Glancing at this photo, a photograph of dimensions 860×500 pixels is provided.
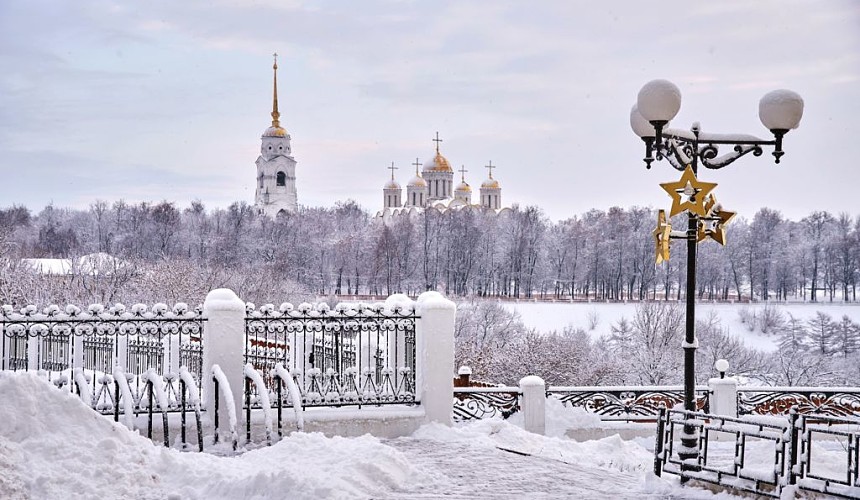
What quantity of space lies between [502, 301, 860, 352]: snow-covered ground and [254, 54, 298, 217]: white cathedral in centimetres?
5529

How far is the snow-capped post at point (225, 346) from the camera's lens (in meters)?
11.8

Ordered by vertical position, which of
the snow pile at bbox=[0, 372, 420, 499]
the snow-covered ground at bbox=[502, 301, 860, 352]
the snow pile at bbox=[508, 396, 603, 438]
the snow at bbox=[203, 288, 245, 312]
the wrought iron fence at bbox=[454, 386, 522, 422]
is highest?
the snow at bbox=[203, 288, 245, 312]

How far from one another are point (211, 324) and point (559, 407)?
5840 mm

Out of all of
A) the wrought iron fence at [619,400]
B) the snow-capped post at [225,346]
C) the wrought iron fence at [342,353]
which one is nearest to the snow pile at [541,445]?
the wrought iron fence at [342,353]

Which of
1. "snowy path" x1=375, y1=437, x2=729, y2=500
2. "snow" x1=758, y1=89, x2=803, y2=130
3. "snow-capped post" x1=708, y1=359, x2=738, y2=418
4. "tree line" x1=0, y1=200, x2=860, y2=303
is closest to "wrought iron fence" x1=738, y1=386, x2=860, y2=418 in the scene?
"snow-capped post" x1=708, y1=359, x2=738, y2=418

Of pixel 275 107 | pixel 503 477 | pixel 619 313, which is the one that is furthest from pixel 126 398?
pixel 275 107

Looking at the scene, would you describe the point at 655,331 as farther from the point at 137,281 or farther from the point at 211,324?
the point at 211,324

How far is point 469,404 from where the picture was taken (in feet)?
49.0

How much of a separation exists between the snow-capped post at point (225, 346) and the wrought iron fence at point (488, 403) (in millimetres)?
3604

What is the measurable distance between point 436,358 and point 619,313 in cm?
5223

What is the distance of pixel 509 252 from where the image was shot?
270ft

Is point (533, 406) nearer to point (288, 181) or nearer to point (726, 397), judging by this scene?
point (726, 397)

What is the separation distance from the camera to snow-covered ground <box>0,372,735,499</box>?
320 inches

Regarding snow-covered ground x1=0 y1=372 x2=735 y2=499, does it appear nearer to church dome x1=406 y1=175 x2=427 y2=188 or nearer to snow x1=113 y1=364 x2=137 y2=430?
snow x1=113 y1=364 x2=137 y2=430
